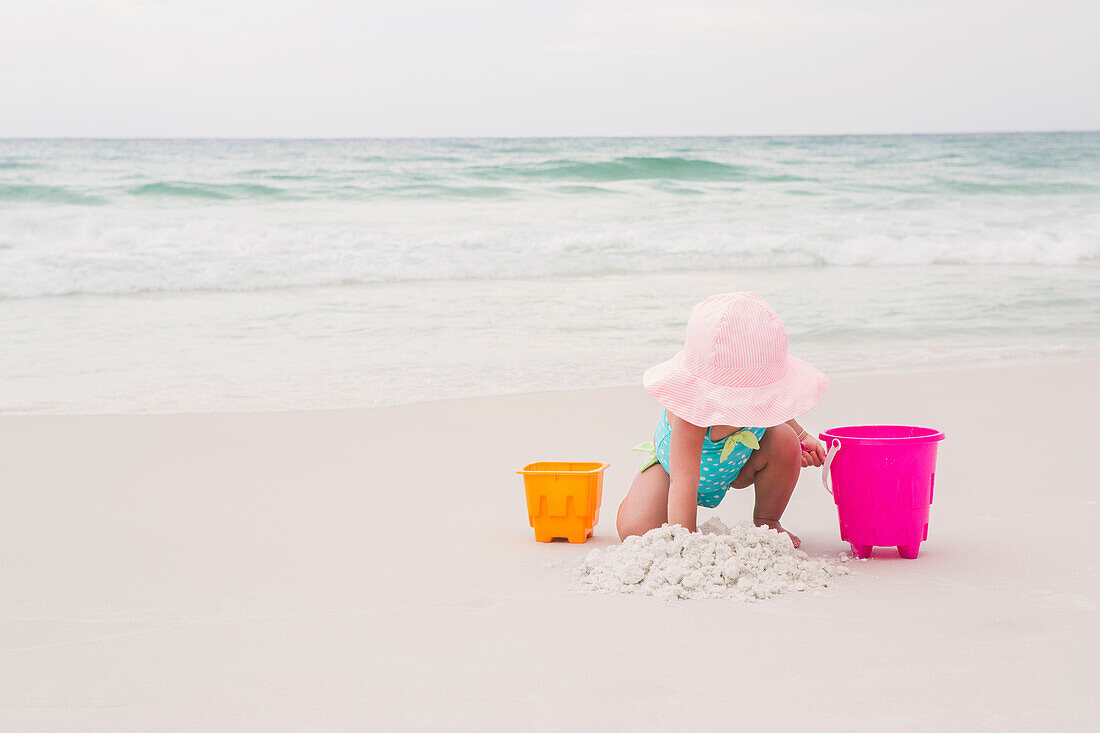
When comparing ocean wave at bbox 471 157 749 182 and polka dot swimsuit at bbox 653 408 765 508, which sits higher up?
ocean wave at bbox 471 157 749 182

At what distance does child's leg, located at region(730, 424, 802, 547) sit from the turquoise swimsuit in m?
0.04

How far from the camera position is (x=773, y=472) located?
11.3ft

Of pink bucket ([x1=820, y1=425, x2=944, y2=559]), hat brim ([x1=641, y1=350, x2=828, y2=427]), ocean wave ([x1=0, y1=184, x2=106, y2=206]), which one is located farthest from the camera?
ocean wave ([x1=0, y1=184, x2=106, y2=206])

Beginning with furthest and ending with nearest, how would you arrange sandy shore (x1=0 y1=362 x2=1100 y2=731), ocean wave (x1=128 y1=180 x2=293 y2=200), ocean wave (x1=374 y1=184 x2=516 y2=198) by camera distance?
ocean wave (x1=374 y1=184 x2=516 y2=198) < ocean wave (x1=128 y1=180 x2=293 y2=200) < sandy shore (x1=0 y1=362 x2=1100 y2=731)

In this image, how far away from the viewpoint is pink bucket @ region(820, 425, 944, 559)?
328 cm

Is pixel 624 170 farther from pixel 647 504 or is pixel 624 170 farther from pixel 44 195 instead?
pixel 647 504

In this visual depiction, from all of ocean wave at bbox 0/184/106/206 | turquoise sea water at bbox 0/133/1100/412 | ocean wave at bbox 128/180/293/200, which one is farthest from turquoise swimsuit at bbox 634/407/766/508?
ocean wave at bbox 128/180/293/200

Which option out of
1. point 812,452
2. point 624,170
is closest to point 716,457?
point 812,452

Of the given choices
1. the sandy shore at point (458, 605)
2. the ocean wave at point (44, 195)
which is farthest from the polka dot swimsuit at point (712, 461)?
the ocean wave at point (44, 195)

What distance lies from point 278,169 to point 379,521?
2189cm

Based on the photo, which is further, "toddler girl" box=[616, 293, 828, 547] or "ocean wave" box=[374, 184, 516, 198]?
"ocean wave" box=[374, 184, 516, 198]

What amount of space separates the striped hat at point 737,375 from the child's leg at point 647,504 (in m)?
0.36

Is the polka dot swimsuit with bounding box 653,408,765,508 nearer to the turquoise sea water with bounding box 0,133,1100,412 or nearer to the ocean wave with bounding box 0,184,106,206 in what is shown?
the turquoise sea water with bounding box 0,133,1100,412

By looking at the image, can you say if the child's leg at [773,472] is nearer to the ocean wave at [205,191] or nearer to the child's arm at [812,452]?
the child's arm at [812,452]
